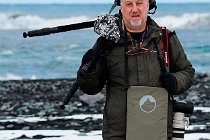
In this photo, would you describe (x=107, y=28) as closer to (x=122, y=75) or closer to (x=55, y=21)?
(x=122, y=75)

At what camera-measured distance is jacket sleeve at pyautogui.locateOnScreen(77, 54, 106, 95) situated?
13.7 feet

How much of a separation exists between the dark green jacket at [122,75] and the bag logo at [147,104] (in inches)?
3.7

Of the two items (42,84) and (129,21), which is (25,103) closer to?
(42,84)

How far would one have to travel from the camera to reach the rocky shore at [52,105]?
10422 millimetres

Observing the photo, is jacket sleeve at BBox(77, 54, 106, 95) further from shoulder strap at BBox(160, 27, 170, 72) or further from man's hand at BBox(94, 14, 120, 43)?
shoulder strap at BBox(160, 27, 170, 72)

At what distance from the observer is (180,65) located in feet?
14.4

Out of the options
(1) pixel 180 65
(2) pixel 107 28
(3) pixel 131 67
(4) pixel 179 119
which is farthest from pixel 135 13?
(4) pixel 179 119

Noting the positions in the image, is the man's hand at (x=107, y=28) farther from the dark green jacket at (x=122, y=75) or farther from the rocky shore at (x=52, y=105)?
the rocky shore at (x=52, y=105)

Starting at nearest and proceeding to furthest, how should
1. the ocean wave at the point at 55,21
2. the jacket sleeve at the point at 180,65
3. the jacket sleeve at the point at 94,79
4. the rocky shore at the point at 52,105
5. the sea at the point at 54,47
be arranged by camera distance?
the jacket sleeve at the point at 94,79 < the jacket sleeve at the point at 180,65 < the rocky shore at the point at 52,105 < the sea at the point at 54,47 < the ocean wave at the point at 55,21

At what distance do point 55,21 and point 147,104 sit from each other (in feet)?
199

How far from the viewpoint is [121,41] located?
4.25 meters

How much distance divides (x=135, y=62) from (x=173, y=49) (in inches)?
11.1

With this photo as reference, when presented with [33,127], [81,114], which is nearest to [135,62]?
[33,127]

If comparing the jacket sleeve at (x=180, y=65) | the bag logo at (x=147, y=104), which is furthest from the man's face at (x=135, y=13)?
the bag logo at (x=147, y=104)
